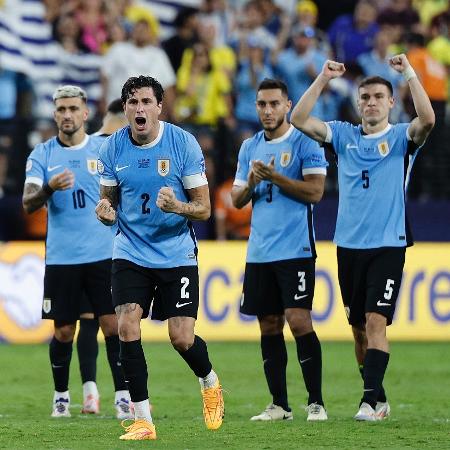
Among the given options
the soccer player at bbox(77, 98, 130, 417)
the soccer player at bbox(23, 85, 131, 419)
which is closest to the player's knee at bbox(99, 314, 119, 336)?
the soccer player at bbox(23, 85, 131, 419)

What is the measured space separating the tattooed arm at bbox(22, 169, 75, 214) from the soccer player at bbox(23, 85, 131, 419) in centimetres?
3

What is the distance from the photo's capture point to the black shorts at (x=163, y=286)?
872cm

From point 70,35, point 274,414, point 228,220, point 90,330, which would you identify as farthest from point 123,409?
point 70,35

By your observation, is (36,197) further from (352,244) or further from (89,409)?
(352,244)

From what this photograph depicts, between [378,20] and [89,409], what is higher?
[378,20]

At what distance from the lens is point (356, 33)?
19.8 m

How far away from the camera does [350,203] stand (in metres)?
9.92

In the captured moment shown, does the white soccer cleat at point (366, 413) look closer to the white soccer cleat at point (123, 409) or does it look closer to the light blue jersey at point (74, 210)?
the white soccer cleat at point (123, 409)

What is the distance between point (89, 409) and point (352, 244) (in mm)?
2519

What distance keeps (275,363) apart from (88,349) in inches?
66.0

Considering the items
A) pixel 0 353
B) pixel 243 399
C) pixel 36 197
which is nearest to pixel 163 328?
pixel 0 353

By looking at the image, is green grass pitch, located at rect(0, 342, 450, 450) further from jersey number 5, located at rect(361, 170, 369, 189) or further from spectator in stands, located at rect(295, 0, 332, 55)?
spectator in stands, located at rect(295, 0, 332, 55)

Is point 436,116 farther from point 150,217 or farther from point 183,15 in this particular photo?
point 150,217

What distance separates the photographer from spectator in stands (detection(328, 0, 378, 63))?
64.3ft
